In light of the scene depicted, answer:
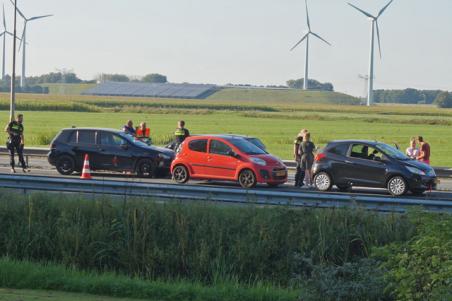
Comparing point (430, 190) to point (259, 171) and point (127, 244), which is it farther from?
point (127, 244)

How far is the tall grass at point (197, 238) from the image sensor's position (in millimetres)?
14133

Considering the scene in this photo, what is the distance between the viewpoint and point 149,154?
27875 mm

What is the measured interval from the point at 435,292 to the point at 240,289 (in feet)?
11.9

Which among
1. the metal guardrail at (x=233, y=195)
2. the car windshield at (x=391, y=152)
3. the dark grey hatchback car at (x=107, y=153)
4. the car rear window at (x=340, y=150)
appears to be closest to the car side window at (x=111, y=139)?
the dark grey hatchback car at (x=107, y=153)

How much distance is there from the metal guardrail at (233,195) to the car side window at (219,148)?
8.05m

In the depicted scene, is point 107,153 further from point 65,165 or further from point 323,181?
point 323,181

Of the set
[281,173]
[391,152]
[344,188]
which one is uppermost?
[391,152]

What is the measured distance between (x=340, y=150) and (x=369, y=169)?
989 millimetres

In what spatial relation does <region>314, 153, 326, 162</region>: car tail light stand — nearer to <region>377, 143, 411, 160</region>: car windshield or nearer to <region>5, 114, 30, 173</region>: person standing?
<region>377, 143, 411, 160</region>: car windshield

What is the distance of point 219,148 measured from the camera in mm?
26031

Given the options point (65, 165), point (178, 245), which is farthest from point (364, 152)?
point (178, 245)

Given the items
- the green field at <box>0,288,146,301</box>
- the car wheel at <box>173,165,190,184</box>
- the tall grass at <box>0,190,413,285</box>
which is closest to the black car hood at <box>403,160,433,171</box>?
the car wheel at <box>173,165,190,184</box>

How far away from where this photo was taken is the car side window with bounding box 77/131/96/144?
28.4 m

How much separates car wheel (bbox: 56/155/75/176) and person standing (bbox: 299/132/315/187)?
693cm
